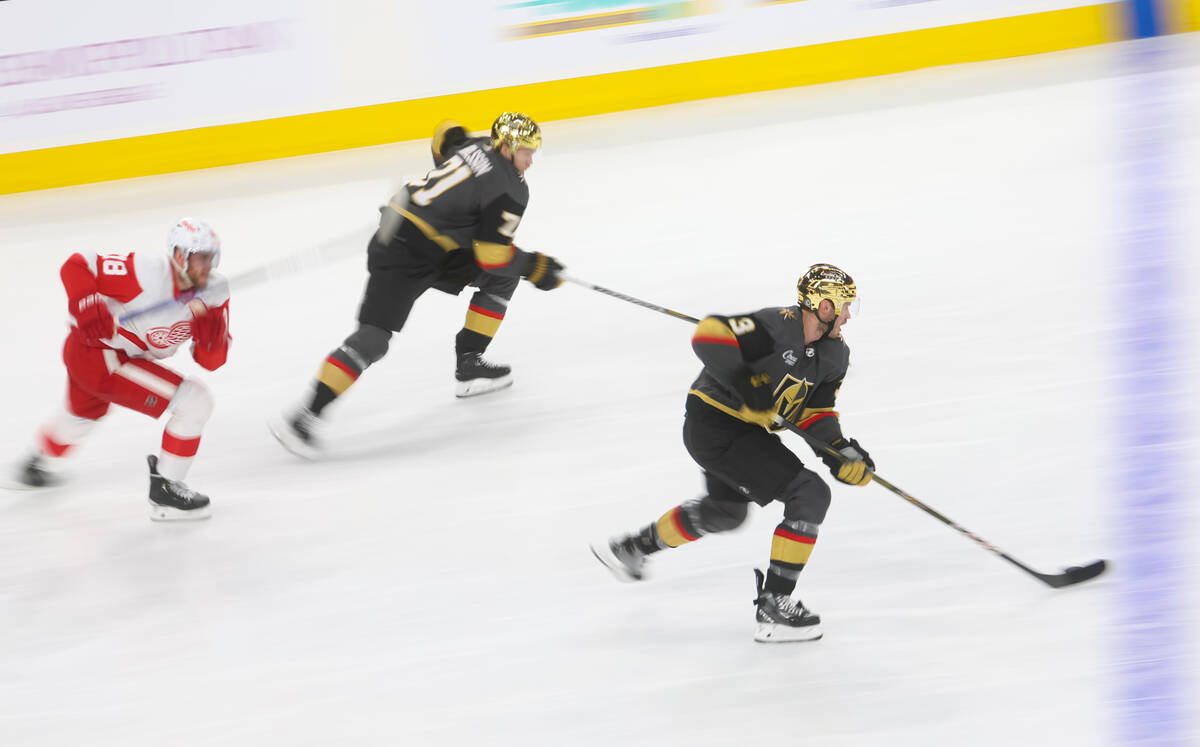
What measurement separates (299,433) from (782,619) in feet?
6.07

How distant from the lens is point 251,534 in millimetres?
3438

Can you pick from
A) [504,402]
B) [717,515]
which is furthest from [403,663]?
[504,402]

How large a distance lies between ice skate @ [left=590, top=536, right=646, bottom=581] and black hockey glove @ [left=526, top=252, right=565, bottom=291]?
1.09 metres

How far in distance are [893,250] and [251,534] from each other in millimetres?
2912

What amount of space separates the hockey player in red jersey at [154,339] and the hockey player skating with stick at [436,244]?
0.43 metres

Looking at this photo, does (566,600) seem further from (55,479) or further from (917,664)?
(55,479)

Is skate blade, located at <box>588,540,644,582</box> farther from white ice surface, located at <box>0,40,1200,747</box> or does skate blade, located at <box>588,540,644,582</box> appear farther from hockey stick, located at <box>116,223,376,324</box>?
hockey stick, located at <box>116,223,376,324</box>

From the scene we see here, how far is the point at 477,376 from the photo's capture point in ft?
13.8

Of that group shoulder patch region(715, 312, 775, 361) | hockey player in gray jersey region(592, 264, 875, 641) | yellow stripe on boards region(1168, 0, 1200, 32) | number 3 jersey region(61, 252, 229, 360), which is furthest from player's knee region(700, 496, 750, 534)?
yellow stripe on boards region(1168, 0, 1200, 32)

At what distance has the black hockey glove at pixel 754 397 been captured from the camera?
2.57 metres

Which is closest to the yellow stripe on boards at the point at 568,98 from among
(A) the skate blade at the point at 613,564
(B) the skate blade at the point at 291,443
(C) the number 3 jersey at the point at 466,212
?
(C) the number 3 jersey at the point at 466,212

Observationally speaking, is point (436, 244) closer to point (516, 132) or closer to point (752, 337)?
point (516, 132)

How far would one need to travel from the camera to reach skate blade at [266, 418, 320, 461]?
3830mm

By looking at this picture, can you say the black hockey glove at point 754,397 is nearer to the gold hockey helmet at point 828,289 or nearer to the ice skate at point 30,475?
the gold hockey helmet at point 828,289
